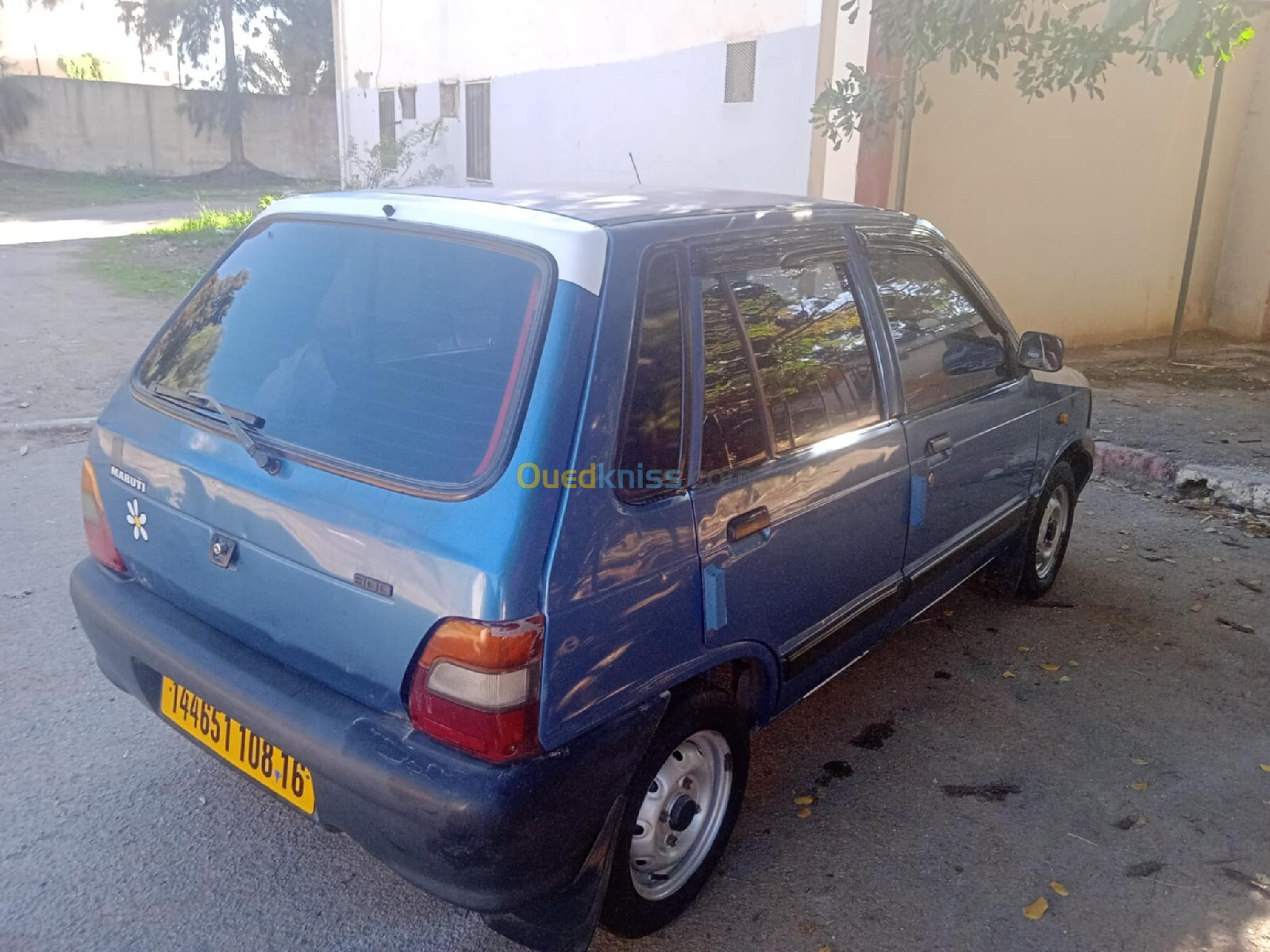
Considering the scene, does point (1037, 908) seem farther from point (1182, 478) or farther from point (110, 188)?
point (110, 188)

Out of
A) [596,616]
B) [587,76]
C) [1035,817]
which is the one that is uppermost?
[587,76]

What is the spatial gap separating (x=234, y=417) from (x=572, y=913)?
1370mm

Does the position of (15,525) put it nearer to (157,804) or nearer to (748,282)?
(157,804)

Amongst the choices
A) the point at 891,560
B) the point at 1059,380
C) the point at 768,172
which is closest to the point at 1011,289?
the point at 768,172

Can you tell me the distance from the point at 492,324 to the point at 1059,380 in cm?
288

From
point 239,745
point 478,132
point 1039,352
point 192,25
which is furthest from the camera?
point 192,25

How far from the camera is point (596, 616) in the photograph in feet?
6.61

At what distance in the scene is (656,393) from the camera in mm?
2215

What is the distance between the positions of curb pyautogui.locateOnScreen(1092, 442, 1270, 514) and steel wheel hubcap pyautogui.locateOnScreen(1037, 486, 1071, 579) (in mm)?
1089

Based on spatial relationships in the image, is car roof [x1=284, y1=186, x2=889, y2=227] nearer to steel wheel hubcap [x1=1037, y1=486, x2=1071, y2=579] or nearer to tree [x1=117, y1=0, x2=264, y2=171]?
steel wheel hubcap [x1=1037, y1=486, x2=1071, y2=579]

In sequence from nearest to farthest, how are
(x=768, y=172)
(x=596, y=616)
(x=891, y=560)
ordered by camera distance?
(x=596, y=616)
(x=891, y=560)
(x=768, y=172)

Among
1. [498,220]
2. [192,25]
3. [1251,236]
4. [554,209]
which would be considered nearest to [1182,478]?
[554,209]

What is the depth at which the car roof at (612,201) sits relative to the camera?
7.73 ft

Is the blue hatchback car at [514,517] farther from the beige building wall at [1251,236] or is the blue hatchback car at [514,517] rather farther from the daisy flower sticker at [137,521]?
the beige building wall at [1251,236]
